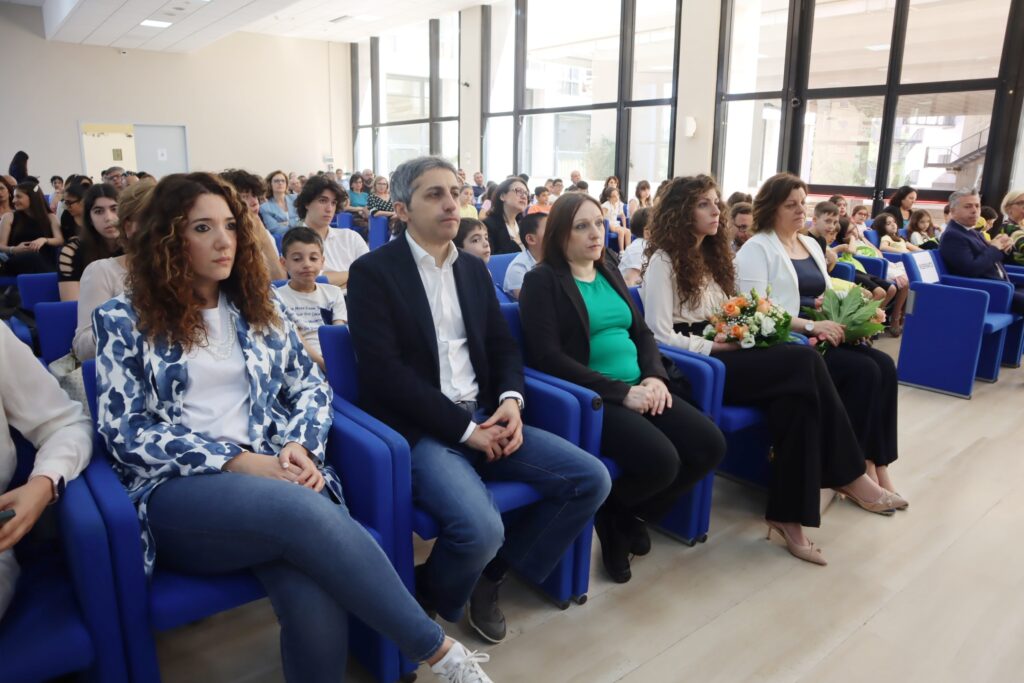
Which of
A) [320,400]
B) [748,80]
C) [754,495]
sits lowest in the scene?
[754,495]

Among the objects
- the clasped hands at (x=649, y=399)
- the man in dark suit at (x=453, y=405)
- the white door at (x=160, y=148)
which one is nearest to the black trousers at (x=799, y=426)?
the clasped hands at (x=649, y=399)

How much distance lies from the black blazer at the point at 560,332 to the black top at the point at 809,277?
1.23 m

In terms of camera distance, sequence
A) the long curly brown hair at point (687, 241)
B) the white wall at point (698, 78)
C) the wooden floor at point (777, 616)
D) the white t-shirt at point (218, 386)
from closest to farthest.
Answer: the white t-shirt at point (218, 386) → the wooden floor at point (777, 616) → the long curly brown hair at point (687, 241) → the white wall at point (698, 78)

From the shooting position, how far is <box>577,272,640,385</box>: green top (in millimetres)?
2496

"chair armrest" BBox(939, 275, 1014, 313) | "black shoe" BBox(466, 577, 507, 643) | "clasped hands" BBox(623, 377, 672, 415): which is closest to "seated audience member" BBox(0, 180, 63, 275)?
"black shoe" BBox(466, 577, 507, 643)

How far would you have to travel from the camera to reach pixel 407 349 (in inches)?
82.8

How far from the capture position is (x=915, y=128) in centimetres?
804

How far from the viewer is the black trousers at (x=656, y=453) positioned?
2238mm

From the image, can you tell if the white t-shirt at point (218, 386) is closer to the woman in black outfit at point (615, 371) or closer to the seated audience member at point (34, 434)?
the seated audience member at point (34, 434)

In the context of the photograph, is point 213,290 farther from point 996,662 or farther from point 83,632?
point 996,662

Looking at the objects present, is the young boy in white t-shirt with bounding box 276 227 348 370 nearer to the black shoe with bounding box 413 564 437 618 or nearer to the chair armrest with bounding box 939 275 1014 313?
the black shoe with bounding box 413 564 437 618

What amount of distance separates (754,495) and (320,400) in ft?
6.84

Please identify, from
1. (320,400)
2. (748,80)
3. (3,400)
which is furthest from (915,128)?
(3,400)

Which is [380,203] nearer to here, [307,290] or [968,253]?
[307,290]
